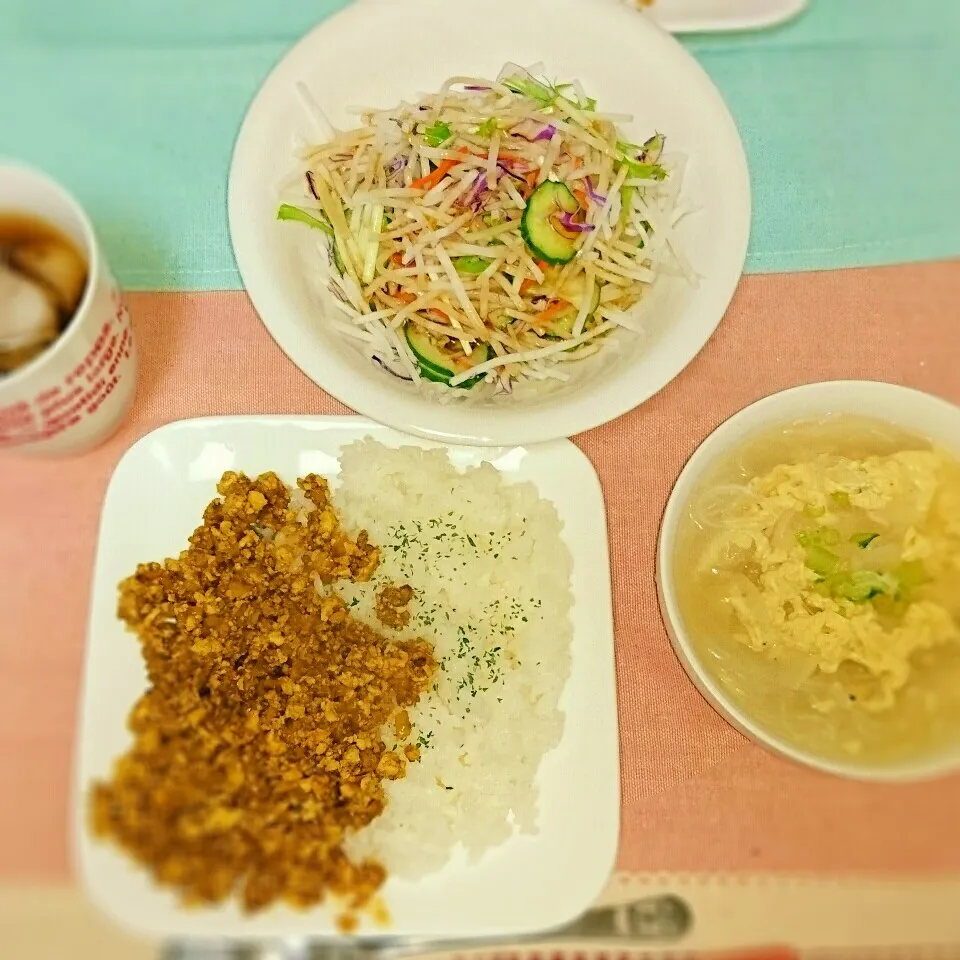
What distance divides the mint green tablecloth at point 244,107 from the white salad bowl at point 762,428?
0.24m

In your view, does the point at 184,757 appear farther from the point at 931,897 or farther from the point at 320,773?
the point at 931,897

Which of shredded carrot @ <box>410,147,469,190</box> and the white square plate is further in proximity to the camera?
shredded carrot @ <box>410,147,469,190</box>

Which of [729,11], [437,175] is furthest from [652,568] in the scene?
[729,11]

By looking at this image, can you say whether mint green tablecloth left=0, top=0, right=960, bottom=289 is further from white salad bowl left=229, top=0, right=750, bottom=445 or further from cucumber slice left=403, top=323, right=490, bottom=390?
cucumber slice left=403, top=323, right=490, bottom=390

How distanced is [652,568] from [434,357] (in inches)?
14.0

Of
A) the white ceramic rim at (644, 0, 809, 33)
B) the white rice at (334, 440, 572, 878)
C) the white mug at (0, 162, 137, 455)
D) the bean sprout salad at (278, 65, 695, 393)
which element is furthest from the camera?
the white ceramic rim at (644, 0, 809, 33)

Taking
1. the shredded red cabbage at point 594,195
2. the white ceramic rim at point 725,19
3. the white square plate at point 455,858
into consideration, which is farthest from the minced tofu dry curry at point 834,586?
the white ceramic rim at point 725,19

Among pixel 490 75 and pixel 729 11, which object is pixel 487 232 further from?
pixel 729 11

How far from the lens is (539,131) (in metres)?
1.02

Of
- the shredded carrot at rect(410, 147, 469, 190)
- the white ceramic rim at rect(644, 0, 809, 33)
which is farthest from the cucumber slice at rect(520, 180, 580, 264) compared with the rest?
the white ceramic rim at rect(644, 0, 809, 33)

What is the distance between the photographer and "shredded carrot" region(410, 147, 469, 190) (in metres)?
1.01

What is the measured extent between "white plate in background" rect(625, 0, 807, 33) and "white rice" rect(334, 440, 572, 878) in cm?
69

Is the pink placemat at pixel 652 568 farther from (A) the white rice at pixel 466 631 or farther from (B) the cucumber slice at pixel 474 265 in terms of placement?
(B) the cucumber slice at pixel 474 265

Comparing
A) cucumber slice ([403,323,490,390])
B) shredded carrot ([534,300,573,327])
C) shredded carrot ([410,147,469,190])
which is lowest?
cucumber slice ([403,323,490,390])
